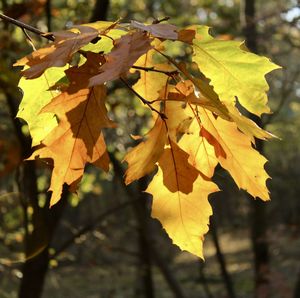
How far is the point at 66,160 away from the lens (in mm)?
805

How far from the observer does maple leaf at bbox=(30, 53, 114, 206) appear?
78 cm

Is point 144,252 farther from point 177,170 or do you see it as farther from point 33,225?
point 177,170

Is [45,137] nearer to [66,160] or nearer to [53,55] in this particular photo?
[66,160]

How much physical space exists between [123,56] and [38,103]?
282mm

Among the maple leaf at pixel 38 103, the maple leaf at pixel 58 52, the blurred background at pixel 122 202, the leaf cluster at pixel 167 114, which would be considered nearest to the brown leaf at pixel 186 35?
the leaf cluster at pixel 167 114

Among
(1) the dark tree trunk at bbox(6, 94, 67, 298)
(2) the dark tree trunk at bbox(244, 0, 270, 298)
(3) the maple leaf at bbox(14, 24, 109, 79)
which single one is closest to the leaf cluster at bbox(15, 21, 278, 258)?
(3) the maple leaf at bbox(14, 24, 109, 79)

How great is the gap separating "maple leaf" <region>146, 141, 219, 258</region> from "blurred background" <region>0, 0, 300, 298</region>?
0.20 metres

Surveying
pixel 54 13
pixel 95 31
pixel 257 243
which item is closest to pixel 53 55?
pixel 95 31

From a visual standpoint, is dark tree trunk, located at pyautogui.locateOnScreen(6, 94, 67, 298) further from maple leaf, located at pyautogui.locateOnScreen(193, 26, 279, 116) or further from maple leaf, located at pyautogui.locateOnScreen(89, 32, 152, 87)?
maple leaf, located at pyautogui.locateOnScreen(89, 32, 152, 87)

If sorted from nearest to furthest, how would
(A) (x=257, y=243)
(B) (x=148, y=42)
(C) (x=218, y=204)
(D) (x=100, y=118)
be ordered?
1. (B) (x=148, y=42)
2. (D) (x=100, y=118)
3. (A) (x=257, y=243)
4. (C) (x=218, y=204)

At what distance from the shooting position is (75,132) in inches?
31.4

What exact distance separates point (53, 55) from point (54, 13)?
3.22m

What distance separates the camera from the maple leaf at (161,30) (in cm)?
64

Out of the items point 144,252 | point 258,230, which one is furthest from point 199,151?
point 144,252
